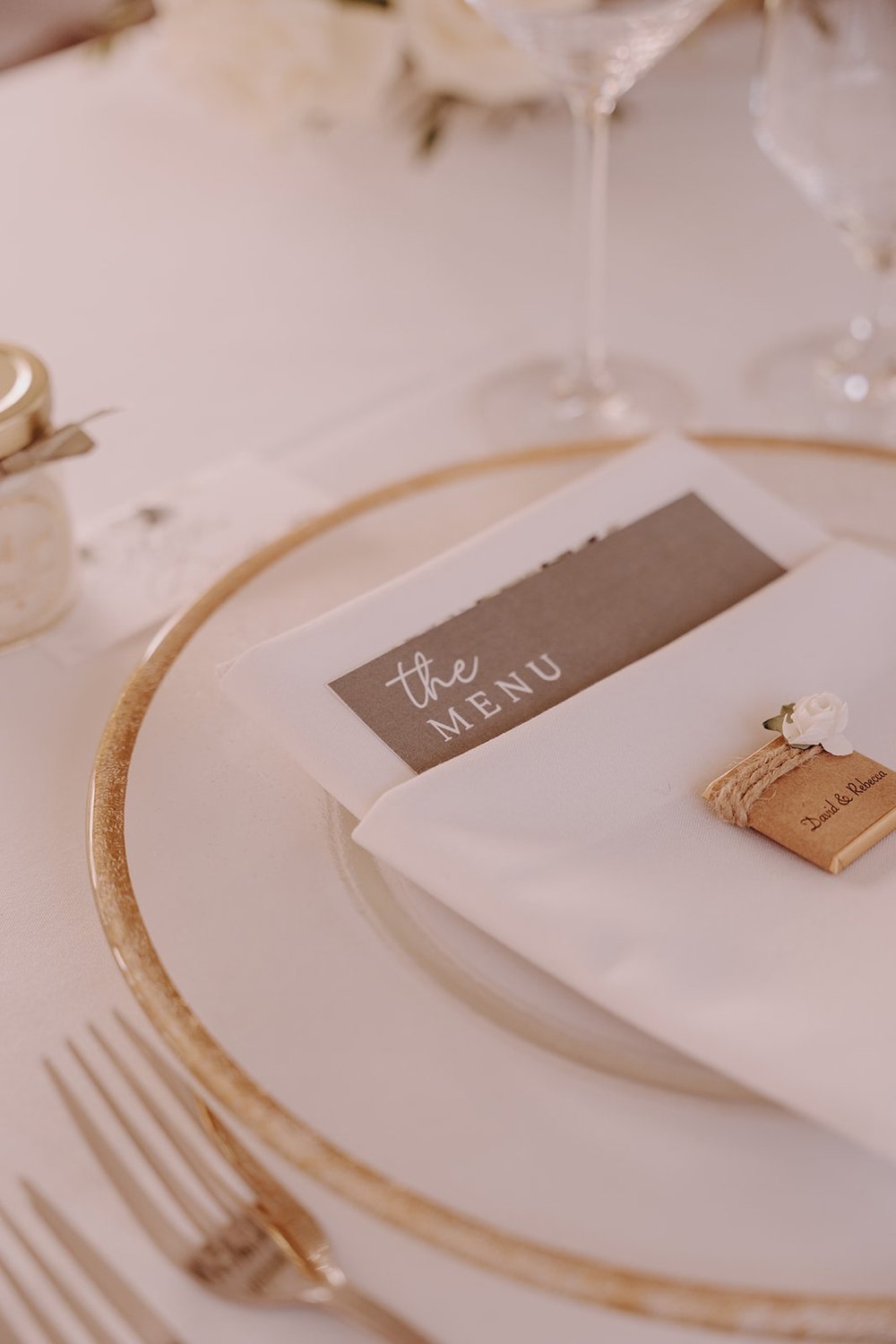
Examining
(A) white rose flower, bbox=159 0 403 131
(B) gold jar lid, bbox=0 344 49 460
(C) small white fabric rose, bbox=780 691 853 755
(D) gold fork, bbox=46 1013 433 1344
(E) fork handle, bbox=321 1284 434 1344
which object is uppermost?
(A) white rose flower, bbox=159 0 403 131

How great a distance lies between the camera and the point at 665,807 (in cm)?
53

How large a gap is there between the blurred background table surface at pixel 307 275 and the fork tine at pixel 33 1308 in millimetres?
159

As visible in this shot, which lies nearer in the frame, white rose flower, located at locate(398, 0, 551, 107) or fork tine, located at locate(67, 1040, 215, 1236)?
fork tine, located at locate(67, 1040, 215, 1236)

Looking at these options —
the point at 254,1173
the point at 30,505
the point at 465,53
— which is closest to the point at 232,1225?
the point at 254,1173

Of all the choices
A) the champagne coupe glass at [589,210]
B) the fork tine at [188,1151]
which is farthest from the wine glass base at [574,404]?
the fork tine at [188,1151]

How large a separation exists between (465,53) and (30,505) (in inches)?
24.5

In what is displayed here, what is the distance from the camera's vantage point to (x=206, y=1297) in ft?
1.40

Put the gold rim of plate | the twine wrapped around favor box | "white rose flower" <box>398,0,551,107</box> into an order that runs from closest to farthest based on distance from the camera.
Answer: the gold rim of plate, the twine wrapped around favor box, "white rose flower" <box>398,0,551,107</box>

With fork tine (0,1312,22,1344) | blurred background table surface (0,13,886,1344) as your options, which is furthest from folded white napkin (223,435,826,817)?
fork tine (0,1312,22,1344)

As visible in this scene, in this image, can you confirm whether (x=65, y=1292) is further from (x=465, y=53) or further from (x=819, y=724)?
(x=465, y=53)

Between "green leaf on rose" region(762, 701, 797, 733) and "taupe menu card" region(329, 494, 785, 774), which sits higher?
"taupe menu card" region(329, 494, 785, 774)

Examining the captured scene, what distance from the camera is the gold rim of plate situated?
1.25 ft

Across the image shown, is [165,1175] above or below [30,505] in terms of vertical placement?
below

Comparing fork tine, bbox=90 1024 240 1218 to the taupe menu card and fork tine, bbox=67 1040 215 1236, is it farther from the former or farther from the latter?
the taupe menu card
